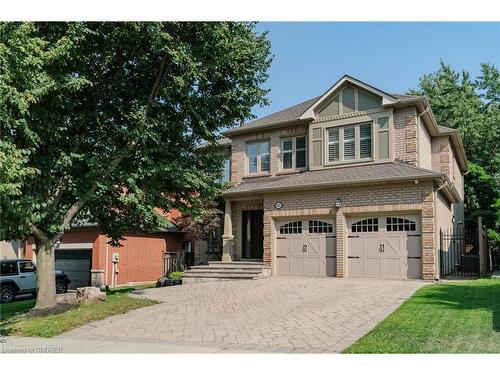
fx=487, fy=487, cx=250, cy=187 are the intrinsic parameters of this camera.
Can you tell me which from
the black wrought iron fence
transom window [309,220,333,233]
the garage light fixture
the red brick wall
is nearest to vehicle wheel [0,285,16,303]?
the red brick wall

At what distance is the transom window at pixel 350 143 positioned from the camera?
1947cm

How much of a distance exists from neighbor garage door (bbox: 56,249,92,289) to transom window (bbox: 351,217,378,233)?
47.2ft

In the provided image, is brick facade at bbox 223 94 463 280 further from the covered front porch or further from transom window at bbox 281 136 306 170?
transom window at bbox 281 136 306 170

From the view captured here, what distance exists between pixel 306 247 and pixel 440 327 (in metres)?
10.5

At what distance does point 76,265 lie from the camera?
26078 millimetres

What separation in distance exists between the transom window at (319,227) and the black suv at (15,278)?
12487 mm

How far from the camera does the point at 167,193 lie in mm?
14891

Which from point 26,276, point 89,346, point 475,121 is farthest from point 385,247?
point 475,121

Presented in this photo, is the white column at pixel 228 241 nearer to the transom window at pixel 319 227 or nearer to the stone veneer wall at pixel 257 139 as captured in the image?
the stone veneer wall at pixel 257 139

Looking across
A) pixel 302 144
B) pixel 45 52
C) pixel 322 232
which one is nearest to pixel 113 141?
pixel 45 52

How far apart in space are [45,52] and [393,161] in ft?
42.5

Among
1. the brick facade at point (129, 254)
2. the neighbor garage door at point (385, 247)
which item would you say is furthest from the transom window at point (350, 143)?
the brick facade at point (129, 254)

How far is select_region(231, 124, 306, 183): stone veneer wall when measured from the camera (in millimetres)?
21875

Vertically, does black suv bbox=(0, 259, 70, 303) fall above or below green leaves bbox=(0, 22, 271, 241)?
below
